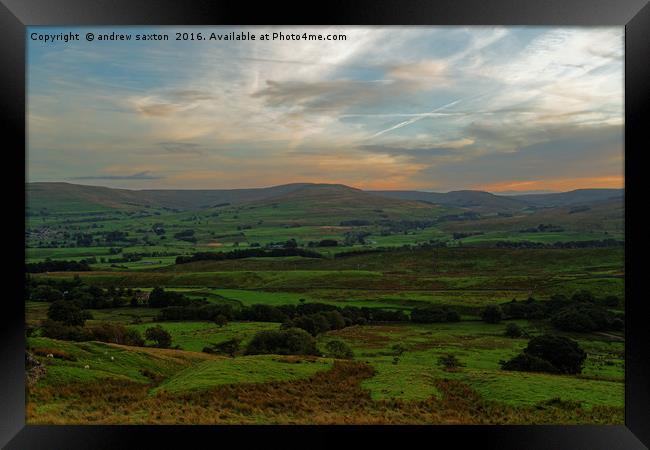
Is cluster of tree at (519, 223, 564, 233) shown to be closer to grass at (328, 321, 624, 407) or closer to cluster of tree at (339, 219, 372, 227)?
grass at (328, 321, 624, 407)

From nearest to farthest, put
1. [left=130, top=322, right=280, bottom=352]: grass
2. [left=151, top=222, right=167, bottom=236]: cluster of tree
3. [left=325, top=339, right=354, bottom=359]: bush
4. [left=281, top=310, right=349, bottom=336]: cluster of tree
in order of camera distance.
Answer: [left=325, top=339, right=354, bottom=359]: bush, [left=130, top=322, right=280, bottom=352]: grass, [left=281, top=310, right=349, bottom=336]: cluster of tree, [left=151, top=222, right=167, bottom=236]: cluster of tree

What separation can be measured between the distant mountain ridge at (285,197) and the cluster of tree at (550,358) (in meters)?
2.78

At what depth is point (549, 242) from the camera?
8.73 meters

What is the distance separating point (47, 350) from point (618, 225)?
10.1m

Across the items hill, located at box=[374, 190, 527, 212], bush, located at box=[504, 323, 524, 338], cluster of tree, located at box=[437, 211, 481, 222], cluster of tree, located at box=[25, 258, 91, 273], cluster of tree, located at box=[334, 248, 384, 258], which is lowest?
bush, located at box=[504, 323, 524, 338]

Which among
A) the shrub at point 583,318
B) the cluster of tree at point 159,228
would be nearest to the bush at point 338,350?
the shrub at point 583,318

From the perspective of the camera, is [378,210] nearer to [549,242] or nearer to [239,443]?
[549,242]

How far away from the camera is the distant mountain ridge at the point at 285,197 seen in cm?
718

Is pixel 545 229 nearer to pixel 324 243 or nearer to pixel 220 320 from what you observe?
pixel 324 243

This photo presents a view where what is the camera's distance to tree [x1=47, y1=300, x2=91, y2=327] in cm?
637

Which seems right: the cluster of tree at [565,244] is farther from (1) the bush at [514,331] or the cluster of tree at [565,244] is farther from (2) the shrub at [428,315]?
(2) the shrub at [428,315]

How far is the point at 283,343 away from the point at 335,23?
5.16 meters

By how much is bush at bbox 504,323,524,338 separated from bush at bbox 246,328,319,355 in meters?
3.60

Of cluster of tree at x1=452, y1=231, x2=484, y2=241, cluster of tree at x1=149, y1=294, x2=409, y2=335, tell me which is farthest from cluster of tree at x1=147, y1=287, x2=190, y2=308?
cluster of tree at x1=452, y1=231, x2=484, y2=241
